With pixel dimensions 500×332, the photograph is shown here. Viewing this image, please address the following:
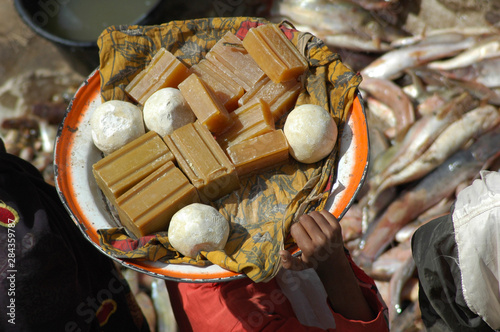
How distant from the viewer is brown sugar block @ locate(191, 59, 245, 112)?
2111 millimetres

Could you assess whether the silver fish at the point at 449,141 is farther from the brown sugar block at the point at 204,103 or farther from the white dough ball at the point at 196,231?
the white dough ball at the point at 196,231

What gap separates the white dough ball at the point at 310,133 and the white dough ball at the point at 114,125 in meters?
0.76

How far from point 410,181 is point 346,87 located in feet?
5.19

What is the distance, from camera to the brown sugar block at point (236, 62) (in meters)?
2.15

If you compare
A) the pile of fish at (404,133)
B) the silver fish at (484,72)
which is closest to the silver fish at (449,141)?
the pile of fish at (404,133)

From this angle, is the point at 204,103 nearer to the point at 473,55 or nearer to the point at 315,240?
the point at 315,240

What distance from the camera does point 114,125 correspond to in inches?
76.8

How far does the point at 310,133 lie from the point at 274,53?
47 cm

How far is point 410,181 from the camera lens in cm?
324

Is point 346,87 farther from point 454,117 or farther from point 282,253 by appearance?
point 454,117

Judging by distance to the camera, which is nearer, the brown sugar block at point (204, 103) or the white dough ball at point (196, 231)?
the white dough ball at point (196, 231)

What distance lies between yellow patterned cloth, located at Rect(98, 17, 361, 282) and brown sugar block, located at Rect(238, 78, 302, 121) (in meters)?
0.06

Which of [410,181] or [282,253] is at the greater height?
[282,253]

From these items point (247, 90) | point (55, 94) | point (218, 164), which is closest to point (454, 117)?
point (247, 90)
